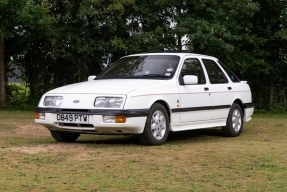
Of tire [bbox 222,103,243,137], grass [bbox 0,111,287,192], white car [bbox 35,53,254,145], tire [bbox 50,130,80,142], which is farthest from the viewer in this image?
tire [bbox 222,103,243,137]

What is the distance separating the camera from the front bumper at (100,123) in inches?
345

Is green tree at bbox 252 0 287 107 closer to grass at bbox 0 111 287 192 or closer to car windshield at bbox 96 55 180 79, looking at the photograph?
car windshield at bbox 96 55 180 79

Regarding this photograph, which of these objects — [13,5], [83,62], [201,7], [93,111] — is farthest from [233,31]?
[93,111]

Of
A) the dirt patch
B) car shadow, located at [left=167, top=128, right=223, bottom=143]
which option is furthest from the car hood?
the dirt patch

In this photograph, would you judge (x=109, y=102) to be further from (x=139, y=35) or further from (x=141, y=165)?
(x=139, y=35)

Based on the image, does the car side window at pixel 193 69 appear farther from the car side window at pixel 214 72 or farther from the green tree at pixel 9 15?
the green tree at pixel 9 15

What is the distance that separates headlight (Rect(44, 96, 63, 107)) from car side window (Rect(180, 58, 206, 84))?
88.3 inches

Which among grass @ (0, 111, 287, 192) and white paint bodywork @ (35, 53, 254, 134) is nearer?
grass @ (0, 111, 287, 192)

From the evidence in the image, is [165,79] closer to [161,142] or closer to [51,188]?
[161,142]

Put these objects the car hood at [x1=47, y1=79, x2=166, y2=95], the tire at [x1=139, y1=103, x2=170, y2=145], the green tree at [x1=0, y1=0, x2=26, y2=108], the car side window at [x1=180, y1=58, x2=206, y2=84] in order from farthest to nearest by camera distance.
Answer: the green tree at [x1=0, y1=0, x2=26, y2=108] < the car side window at [x1=180, y1=58, x2=206, y2=84] < the tire at [x1=139, y1=103, x2=170, y2=145] < the car hood at [x1=47, y1=79, x2=166, y2=95]

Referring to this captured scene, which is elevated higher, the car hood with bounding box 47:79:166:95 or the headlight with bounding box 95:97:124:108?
the car hood with bounding box 47:79:166:95

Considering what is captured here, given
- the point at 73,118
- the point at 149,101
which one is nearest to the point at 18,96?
the point at 73,118

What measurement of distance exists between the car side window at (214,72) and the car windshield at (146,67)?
0.98m

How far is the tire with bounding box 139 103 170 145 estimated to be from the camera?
29.9 ft
